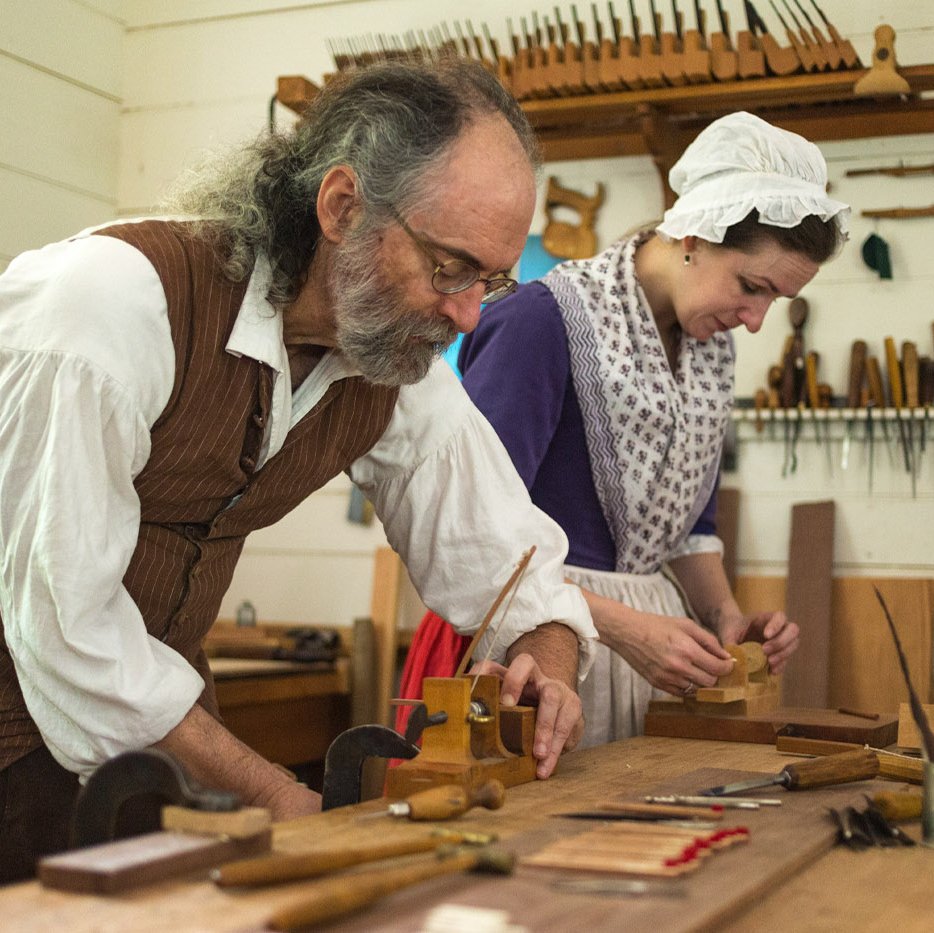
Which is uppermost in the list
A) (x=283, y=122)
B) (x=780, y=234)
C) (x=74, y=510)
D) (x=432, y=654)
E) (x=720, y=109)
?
(x=283, y=122)

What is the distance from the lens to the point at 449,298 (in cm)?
163

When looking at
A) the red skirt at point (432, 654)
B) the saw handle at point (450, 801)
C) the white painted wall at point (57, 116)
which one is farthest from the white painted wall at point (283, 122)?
the saw handle at point (450, 801)

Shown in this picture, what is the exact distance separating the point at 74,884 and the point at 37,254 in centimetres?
80

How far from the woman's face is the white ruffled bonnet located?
54 millimetres

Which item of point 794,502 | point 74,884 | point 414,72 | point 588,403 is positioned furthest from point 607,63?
point 74,884

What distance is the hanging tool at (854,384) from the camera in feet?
11.9

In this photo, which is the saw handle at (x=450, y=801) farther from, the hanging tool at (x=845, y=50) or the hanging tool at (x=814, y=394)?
the hanging tool at (x=845, y=50)

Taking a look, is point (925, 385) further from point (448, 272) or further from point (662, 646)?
point (448, 272)

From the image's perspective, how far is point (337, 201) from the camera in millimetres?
1664

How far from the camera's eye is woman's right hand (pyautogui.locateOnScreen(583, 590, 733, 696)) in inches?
82.5

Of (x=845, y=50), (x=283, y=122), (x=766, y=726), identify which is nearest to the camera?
(x=766, y=726)

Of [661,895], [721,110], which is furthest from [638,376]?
[721,110]

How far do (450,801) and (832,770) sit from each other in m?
0.55

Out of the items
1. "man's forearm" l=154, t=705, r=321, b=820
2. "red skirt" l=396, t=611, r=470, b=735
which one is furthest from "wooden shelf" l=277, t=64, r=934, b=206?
"man's forearm" l=154, t=705, r=321, b=820
